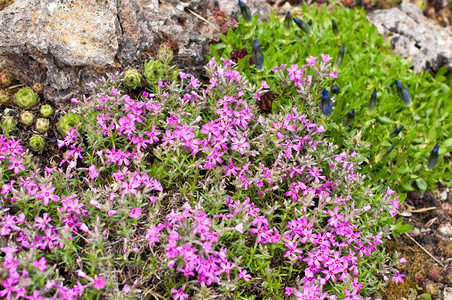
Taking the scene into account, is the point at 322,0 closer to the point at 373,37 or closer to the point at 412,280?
the point at 373,37

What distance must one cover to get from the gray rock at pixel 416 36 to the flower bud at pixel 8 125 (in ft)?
16.7

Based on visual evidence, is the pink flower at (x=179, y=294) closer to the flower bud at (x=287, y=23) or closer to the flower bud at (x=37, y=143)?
the flower bud at (x=37, y=143)

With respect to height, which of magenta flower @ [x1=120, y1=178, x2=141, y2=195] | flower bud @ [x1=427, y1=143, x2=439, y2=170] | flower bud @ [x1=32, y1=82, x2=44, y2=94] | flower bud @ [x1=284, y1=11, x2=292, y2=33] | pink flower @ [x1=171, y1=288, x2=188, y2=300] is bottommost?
pink flower @ [x1=171, y1=288, x2=188, y2=300]

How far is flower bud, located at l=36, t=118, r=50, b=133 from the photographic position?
4441mm

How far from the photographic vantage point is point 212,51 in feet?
17.3

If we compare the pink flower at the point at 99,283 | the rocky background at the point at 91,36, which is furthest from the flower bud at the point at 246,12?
the pink flower at the point at 99,283

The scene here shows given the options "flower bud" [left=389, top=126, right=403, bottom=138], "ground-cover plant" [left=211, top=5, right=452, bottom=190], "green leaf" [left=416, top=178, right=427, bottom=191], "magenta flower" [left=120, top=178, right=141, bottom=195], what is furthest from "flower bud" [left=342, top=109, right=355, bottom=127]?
"magenta flower" [left=120, top=178, right=141, bottom=195]

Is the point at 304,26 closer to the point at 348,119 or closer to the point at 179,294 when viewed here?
the point at 348,119

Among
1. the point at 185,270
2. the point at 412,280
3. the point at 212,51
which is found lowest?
the point at 412,280

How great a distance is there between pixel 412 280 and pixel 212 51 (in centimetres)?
323

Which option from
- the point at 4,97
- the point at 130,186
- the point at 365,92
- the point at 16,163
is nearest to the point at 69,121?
the point at 16,163

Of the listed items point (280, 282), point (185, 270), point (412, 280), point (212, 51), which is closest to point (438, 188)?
point (412, 280)

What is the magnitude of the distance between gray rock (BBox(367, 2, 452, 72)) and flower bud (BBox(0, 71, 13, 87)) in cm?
499

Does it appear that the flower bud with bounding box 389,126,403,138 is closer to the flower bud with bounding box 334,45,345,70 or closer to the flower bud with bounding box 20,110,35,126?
the flower bud with bounding box 334,45,345,70
